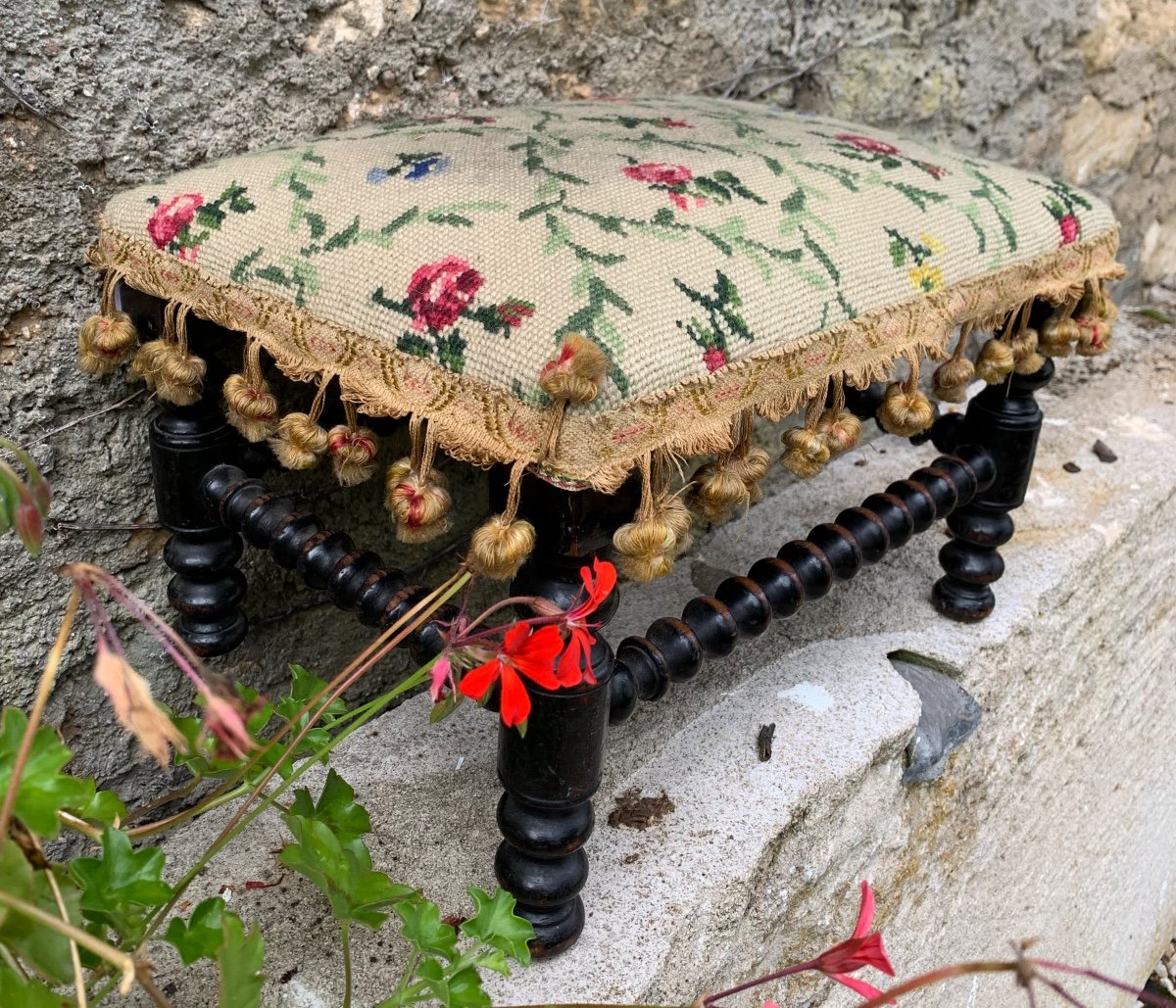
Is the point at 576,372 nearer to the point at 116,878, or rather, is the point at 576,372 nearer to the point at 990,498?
the point at 116,878

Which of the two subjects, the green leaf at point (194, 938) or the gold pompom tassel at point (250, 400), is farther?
the gold pompom tassel at point (250, 400)

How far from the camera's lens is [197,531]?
853 millimetres

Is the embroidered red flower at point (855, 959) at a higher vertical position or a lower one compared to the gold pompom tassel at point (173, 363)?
lower

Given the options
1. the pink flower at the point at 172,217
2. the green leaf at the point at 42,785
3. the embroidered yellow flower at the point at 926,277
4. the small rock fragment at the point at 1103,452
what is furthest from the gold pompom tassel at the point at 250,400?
the small rock fragment at the point at 1103,452

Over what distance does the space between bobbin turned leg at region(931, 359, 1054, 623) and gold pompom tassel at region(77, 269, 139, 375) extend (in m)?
0.77

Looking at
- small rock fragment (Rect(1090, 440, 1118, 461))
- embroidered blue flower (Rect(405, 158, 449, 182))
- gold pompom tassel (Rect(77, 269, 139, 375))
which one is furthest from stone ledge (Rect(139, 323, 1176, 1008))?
embroidered blue flower (Rect(405, 158, 449, 182))

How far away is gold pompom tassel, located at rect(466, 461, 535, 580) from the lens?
0.59m

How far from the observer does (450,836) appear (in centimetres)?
83

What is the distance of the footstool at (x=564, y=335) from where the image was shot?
1.98ft

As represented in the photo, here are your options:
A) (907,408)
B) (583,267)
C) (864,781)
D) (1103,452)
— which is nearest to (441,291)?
(583,267)

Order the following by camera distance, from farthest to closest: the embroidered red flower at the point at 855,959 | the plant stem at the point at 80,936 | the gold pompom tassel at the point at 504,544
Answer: the gold pompom tassel at the point at 504,544
the embroidered red flower at the point at 855,959
the plant stem at the point at 80,936

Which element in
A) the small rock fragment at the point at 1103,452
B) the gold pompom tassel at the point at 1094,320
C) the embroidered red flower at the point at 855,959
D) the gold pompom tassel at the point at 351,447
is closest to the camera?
the embroidered red flower at the point at 855,959

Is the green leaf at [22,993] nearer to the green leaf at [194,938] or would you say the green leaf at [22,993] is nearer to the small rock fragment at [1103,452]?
the green leaf at [194,938]

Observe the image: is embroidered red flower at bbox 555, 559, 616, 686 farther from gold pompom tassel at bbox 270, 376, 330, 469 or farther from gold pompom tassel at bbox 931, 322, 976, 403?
gold pompom tassel at bbox 931, 322, 976, 403
